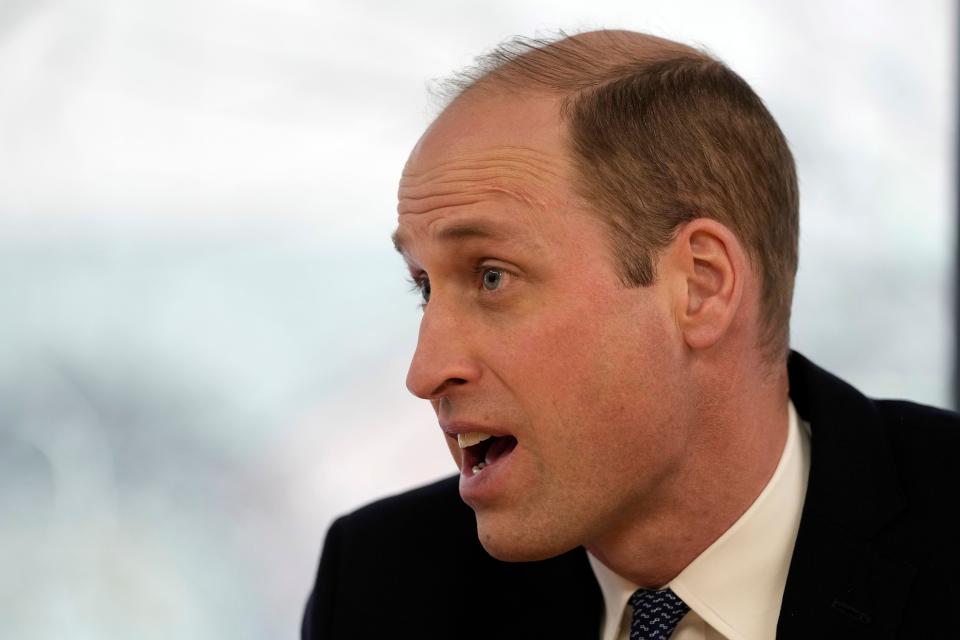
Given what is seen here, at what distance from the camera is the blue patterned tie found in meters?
1.71

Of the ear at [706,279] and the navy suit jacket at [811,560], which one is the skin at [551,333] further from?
the navy suit jacket at [811,560]

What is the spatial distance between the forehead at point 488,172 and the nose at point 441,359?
12cm

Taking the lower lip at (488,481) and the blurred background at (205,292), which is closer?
the lower lip at (488,481)

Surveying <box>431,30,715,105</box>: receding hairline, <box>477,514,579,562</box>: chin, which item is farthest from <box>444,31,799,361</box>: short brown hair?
<box>477,514,579,562</box>: chin

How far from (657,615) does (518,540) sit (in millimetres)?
271

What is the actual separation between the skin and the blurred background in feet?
3.33

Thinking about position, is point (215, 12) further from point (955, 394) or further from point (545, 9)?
point (955, 394)

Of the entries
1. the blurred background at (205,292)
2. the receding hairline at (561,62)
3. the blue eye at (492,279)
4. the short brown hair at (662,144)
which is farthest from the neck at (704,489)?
the blurred background at (205,292)

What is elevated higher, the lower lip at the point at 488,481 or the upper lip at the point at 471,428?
the upper lip at the point at 471,428

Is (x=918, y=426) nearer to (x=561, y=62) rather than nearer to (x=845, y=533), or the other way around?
(x=845, y=533)

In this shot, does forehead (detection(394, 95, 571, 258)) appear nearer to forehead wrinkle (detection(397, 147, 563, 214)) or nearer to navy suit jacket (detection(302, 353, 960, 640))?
forehead wrinkle (detection(397, 147, 563, 214))

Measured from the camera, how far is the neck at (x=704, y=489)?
1.70 meters

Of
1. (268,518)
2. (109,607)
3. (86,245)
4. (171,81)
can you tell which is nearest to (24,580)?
(109,607)

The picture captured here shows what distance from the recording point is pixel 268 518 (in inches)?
104
